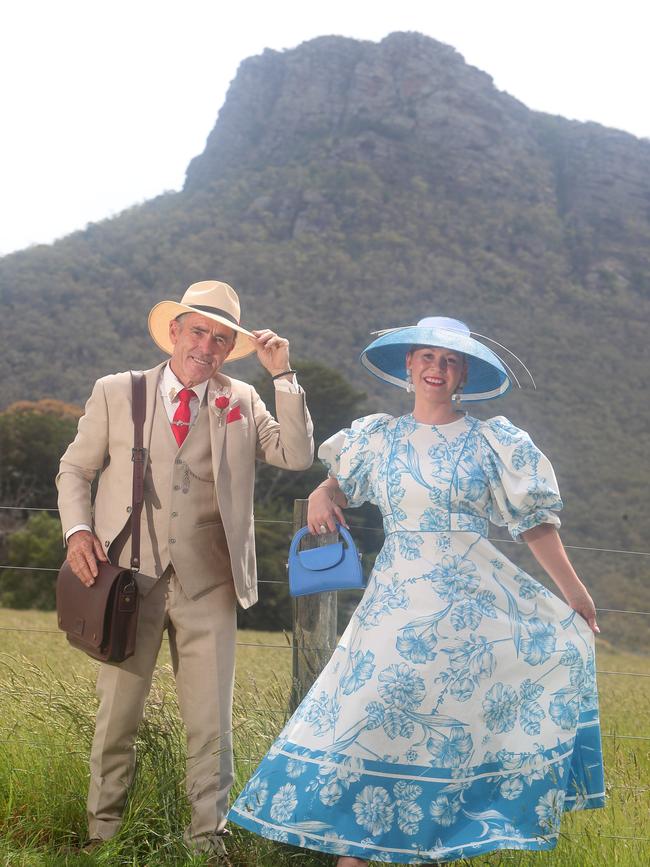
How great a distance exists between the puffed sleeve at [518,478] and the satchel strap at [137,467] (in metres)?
1.13

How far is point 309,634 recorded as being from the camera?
3.93m

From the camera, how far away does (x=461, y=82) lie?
77.4 meters

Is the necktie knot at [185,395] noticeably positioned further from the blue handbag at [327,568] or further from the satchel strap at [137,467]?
the blue handbag at [327,568]

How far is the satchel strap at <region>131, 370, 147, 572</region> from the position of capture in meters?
3.48

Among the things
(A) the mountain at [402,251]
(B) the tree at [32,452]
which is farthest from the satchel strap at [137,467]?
(A) the mountain at [402,251]

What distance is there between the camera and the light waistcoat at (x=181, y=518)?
138 inches

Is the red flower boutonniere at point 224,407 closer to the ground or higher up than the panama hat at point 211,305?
closer to the ground

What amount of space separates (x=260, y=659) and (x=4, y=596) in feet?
44.8

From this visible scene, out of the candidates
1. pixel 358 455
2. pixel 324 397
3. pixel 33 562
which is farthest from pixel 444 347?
pixel 324 397

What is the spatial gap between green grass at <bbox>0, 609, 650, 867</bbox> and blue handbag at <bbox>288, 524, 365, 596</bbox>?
29.4 inches

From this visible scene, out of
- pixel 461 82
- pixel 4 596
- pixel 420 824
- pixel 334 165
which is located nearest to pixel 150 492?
pixel 420 824

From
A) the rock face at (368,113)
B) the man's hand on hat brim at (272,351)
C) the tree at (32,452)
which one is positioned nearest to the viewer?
the man's hand on hat brim at (272,351)

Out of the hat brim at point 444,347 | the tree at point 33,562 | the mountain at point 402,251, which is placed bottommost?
the tree at point 33,562

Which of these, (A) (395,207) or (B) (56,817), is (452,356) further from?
(A) (395,207)
